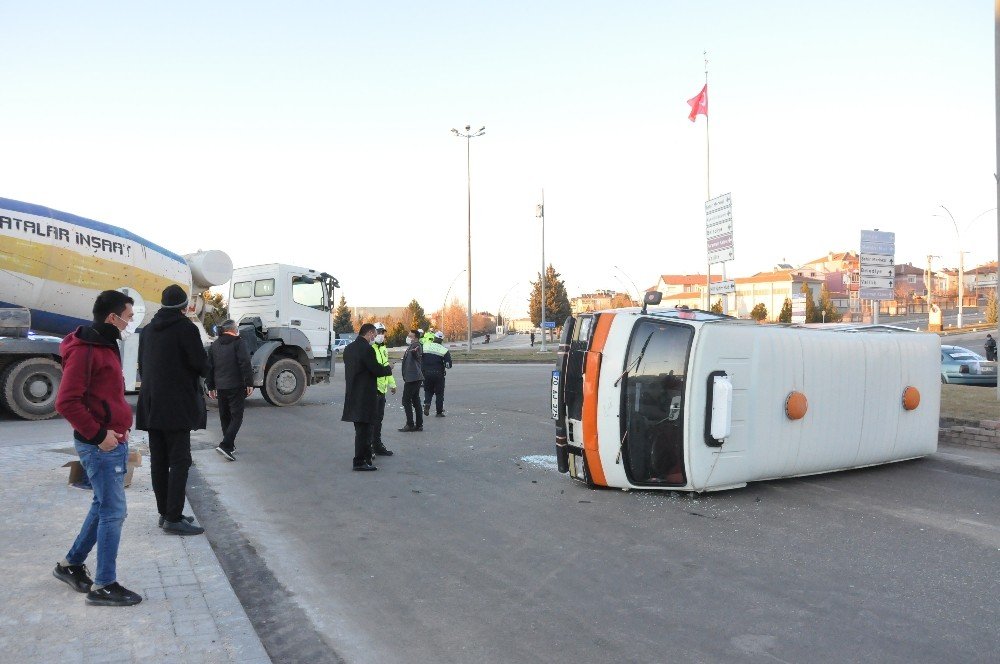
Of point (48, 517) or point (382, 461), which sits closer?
point (48, 517)

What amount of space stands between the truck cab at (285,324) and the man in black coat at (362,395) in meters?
8.03

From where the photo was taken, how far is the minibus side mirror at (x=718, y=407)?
7094mm

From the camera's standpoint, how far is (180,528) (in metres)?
6.14

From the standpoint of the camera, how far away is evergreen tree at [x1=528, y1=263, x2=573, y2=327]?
94000mm

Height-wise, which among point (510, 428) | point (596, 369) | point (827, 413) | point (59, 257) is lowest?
point (510, 428)

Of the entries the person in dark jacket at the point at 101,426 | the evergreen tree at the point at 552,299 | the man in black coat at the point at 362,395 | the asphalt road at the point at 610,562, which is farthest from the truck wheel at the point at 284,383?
the evergreen tree at the point at 552,299

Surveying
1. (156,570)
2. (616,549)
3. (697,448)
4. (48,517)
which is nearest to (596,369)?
(697,448)

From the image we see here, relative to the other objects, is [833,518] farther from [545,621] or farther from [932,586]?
[545,621]

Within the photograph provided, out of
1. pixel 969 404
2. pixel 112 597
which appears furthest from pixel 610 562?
pixel 969 404

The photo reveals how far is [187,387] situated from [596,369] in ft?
12.2

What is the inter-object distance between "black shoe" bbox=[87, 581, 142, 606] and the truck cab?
41.2 ft

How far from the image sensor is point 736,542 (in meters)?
6.08

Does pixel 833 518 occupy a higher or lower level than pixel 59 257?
lower

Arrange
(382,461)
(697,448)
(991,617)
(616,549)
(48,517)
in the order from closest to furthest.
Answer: (991,617)
(616,549)
(48,517)
(697,448)
(382,461)
